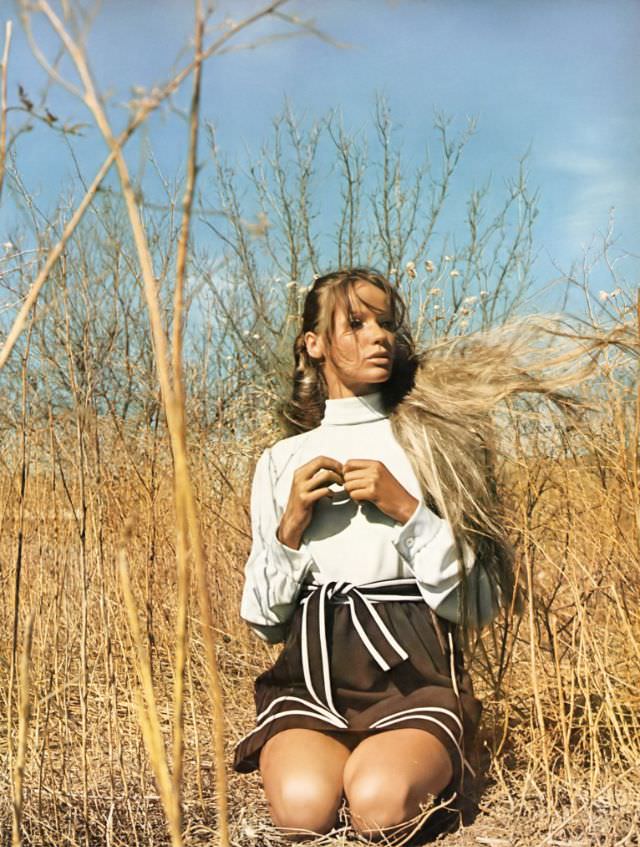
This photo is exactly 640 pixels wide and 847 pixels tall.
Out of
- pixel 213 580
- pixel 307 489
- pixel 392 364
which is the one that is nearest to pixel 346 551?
pixel 307 489

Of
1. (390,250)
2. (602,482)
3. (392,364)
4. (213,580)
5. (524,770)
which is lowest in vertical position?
(524,770)

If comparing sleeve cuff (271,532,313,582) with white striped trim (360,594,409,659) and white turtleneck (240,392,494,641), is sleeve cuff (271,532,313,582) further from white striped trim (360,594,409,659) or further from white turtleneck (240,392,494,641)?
white striped trim (360,594,409,659)

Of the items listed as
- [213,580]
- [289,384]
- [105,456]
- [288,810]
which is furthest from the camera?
[213,580]

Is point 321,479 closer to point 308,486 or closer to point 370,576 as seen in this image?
point 308,486

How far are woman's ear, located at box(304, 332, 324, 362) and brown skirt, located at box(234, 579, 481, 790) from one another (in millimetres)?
486

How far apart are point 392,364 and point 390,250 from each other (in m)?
4.49

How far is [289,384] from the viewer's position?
233cm

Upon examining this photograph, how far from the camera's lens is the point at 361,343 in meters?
1.98

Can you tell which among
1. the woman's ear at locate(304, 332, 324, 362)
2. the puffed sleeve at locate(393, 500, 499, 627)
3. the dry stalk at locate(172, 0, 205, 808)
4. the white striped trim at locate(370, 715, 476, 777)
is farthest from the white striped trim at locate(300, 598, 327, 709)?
the dry stalk at locate(172, 0, 205, 808)

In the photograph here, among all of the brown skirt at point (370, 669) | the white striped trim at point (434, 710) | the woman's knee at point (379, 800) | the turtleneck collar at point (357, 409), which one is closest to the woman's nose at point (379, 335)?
the turtleneck collar at point (357, 409)

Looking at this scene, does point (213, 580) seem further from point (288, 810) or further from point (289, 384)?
point (288, 810)

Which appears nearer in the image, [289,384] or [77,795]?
[77,795]

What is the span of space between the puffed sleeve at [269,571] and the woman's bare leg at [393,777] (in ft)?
1.10

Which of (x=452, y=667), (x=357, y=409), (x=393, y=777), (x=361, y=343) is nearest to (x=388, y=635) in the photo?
(x=452, y=667)
